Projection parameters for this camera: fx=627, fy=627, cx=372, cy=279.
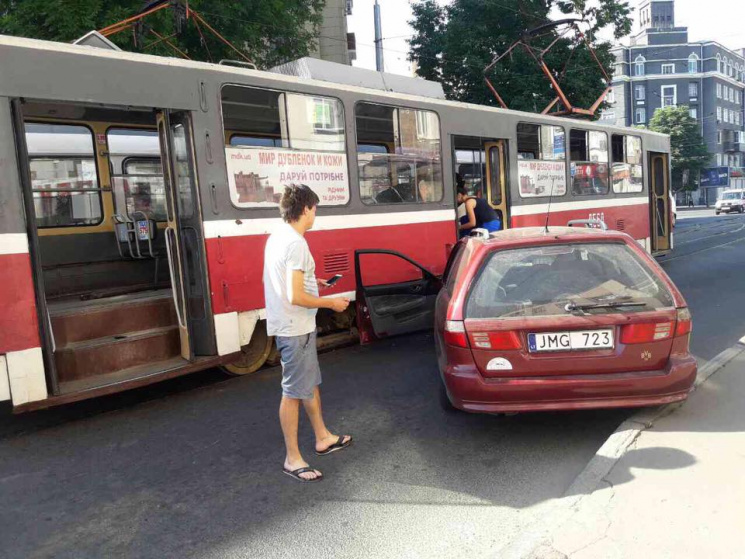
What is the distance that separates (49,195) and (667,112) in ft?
223

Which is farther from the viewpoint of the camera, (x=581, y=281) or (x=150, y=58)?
(x=150, y=58)

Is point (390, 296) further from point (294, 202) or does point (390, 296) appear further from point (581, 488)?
point (581, 488)

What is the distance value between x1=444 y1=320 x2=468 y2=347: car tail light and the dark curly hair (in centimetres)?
122

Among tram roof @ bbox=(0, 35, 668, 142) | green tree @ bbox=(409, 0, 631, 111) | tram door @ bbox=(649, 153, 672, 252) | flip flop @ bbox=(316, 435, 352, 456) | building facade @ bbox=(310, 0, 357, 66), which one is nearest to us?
flip flop @ bbox=(316, 435, 352, 456)

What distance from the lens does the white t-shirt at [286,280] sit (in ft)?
12.4

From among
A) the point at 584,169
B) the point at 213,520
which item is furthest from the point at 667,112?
the point at 213,520

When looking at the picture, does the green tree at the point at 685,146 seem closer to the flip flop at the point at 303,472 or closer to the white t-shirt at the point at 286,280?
the white t-shirt at the point at 286,280

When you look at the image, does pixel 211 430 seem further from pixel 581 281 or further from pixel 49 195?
pixel 49 195

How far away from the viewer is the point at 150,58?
5.22 metres

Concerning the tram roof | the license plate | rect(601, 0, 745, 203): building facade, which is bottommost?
the license plate

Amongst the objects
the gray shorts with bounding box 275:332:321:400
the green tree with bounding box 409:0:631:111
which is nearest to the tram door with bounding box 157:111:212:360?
the gray shorts with bounding box 275:332:321:400

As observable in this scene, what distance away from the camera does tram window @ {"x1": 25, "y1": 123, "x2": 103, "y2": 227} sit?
22.9 ft

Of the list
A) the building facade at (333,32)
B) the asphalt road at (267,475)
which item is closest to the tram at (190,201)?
the asphalt road at (267,475)

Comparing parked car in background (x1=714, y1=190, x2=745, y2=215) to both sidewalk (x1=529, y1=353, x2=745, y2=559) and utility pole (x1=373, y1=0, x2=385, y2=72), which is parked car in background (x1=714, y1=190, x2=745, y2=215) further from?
sidewalk (x1=529, y1=353, x2=745, y2=559)
